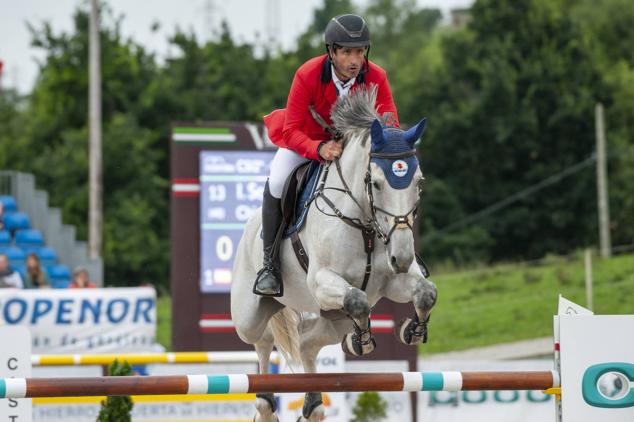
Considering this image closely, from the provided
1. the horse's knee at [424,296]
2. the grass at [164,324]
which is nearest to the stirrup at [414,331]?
the horse's knee at [424,296]

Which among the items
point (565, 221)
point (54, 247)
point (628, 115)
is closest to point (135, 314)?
point (54, 247)

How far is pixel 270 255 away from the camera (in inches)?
244

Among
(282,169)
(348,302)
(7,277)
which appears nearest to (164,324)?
(7,277)

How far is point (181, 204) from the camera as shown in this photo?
1062cm

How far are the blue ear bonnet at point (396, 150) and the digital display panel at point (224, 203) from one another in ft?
16.4

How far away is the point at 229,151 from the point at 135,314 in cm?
256

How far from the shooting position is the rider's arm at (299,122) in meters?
5.98

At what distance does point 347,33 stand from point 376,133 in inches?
24.4

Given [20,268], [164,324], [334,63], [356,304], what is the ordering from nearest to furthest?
[356,304] → [334,63] → [20,268] → [164,324]

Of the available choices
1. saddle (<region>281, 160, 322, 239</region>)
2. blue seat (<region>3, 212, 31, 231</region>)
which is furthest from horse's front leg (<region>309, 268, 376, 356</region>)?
blue seat (<region>3, 212, 31, 231</region>)

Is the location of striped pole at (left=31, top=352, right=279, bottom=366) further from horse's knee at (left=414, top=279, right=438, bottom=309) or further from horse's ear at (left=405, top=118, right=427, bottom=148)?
horse's ear at (left=405, top=118, right=427, bottom=148)

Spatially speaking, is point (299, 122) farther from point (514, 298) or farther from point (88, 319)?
point (514, 298)

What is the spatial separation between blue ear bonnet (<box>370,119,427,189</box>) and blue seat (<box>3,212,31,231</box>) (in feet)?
38.6

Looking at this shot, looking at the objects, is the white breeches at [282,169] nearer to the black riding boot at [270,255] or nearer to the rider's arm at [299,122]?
the black riding boot at [270,255]
